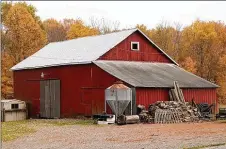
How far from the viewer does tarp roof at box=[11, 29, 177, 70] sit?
34625 mm

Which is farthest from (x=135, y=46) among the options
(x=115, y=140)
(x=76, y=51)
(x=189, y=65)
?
(x=189, y=65)

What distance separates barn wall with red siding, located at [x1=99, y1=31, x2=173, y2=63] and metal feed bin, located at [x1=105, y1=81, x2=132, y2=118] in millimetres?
4802

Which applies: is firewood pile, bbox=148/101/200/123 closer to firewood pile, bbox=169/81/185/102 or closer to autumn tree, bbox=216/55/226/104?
firewood pile, bbox=169/81/185/102

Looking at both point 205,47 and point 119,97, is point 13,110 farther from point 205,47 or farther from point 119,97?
point 205,47

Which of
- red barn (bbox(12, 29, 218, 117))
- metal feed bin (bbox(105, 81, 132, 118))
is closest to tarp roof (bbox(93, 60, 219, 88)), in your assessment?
red barn (bbox(12, 29, 218, 117))

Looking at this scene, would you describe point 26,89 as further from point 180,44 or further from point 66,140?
point 180,44

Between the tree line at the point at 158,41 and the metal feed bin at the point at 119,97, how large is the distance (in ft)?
75.3

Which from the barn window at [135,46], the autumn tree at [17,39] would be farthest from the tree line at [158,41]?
the barn window at [135,46]

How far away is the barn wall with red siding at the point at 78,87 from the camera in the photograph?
106 feet

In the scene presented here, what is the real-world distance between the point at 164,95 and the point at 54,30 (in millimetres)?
49000

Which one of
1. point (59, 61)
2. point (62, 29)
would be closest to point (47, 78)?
point (59, 61)

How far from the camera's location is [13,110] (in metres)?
36.2

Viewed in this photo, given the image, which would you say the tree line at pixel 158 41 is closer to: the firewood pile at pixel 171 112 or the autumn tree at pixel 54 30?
the autumn tree at pixel 54 30

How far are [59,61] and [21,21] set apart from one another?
53.7ft
